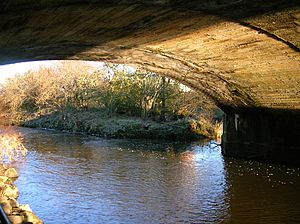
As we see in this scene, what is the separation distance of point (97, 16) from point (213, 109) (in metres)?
16.4

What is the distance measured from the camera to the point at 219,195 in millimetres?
7887

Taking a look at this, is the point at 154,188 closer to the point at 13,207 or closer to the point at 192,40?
the point at 13,207

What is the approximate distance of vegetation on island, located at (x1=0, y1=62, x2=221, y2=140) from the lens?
1909 cm

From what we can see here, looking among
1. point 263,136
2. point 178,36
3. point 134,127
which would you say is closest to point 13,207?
point 178,36

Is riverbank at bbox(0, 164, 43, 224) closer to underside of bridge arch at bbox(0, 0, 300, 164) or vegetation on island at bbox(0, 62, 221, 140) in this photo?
underside of bridge arch at bbox(0, 0, 300, 164)

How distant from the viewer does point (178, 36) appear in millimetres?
5945

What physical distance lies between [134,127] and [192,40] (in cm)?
1335

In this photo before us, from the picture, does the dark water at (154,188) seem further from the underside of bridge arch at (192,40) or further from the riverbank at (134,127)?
the riverbank at (134,127)

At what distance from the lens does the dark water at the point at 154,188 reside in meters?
6.55

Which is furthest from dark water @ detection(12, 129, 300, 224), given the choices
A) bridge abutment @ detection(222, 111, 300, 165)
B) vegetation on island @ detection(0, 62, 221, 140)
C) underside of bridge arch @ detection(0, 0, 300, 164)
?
vegetation on island @ detection(0, 62, 221, 140)

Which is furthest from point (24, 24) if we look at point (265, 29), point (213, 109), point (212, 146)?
point (213, 109)

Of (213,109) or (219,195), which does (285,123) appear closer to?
(219,195)

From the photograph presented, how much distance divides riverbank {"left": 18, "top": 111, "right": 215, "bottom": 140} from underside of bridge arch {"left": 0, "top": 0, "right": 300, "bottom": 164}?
6.99m

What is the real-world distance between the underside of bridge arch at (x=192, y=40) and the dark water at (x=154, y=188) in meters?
2.28
